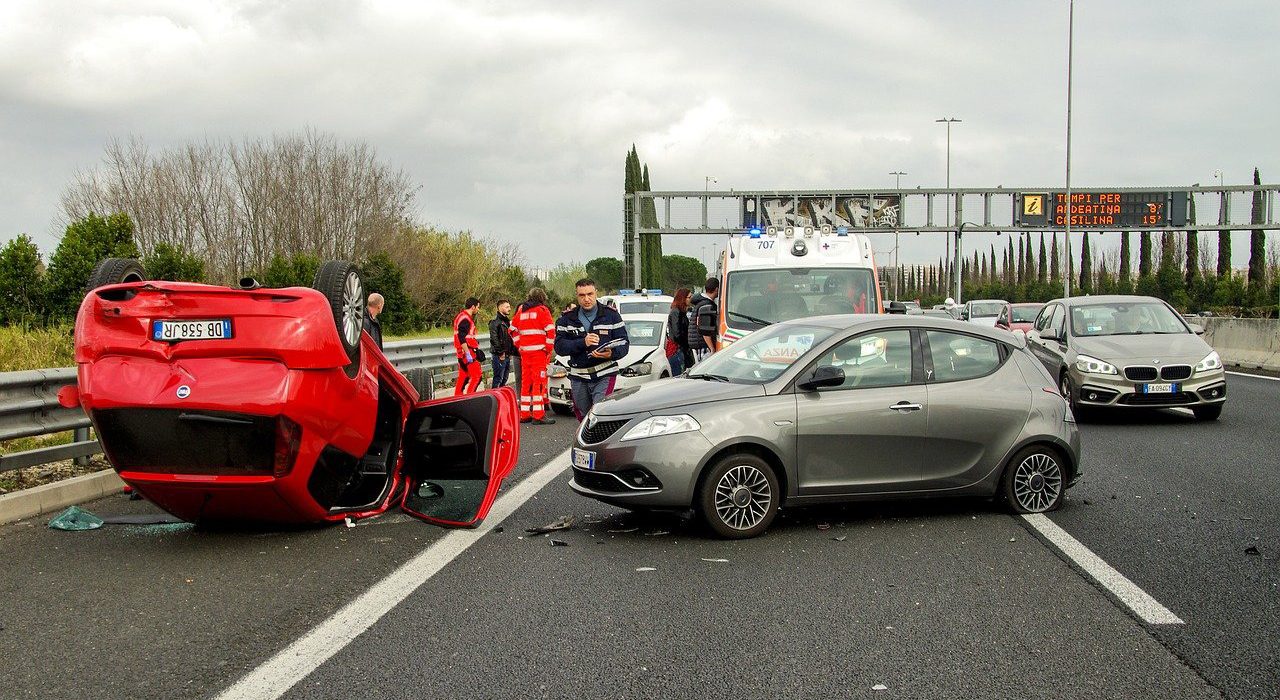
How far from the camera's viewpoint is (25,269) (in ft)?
75.3

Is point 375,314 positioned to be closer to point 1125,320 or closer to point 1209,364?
point 1125,320

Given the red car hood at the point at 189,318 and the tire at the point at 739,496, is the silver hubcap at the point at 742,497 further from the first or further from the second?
the red car hood at the point at 189,318

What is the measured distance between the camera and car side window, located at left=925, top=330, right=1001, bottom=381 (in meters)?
7.91

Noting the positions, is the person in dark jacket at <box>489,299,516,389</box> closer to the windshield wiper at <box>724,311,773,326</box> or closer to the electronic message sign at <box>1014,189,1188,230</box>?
the windshield wiper at <box>724,311,773,326</box>

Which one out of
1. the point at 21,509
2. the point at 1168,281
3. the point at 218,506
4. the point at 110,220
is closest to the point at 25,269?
the point at 110,220

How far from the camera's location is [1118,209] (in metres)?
49.2

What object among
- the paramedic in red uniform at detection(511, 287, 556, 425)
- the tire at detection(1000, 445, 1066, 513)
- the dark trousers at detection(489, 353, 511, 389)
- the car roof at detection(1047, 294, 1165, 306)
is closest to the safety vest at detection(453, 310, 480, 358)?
the dark trousers at detection(489, 353, 511, 389)

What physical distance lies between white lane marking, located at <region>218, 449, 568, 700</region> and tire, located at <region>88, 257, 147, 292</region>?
2.47 meters

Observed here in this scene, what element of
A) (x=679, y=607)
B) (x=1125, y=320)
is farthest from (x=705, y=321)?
(x=679, y=607)

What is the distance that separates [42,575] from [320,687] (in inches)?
113

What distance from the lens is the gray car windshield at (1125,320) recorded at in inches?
581

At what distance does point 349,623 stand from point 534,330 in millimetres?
9719

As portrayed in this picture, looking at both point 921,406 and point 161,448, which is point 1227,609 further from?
point 161,448

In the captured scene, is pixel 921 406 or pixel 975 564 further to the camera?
pixel 921 406
